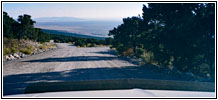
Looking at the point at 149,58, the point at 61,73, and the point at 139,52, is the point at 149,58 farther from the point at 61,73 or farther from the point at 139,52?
the point at 61,73

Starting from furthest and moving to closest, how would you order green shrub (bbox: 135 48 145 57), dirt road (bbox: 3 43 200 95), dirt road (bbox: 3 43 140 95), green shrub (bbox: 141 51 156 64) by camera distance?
green shrub (bbox: 135 48 145 57) < green shrub (bbox: 141 51 156 64) < dirt road (bbox: 3 43 200 95) < dirt road (bbox: 3 43 140 95)

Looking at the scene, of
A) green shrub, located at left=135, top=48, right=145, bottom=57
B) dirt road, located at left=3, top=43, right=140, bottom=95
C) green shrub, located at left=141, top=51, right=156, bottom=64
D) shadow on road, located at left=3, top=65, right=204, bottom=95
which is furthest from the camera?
green shrub, located at left=135, top=48, right=145, bottom=57

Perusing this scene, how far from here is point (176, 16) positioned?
17984 millimetres

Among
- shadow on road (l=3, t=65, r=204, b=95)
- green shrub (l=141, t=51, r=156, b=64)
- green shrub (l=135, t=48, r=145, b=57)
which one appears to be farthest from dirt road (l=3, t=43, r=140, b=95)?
green shrub (l=135, t=48, r=145, b=57)

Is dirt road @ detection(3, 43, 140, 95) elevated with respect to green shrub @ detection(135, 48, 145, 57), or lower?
lower

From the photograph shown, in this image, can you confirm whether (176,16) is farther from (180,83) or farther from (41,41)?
(41,41)

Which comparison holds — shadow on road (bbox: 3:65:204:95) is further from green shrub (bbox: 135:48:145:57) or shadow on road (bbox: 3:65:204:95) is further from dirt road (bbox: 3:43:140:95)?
green shrub (bbox: 135:48:145:57)

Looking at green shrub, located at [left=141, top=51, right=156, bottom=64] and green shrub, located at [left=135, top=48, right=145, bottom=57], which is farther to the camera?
green shrub, located at [left=135, top=48, right=145, bottom=57]

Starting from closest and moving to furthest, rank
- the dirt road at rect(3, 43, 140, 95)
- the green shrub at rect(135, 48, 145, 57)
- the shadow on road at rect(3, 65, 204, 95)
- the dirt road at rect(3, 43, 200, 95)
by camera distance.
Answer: the shadow on road at rect(3, 65, 204, 95) → the dirt road at rect(3, 43, 140, 95) → the dirt road at rect(3, 43, 200, 95) → the green shrub at rect(135, 48, 145, 57)

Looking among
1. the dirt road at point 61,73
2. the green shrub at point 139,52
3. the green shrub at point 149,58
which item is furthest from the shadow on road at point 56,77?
the green shrub at point 139,52

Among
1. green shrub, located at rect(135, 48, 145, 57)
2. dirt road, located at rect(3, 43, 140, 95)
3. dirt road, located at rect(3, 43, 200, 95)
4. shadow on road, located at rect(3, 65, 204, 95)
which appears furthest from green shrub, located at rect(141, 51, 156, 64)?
shadow on road, located at rect(3, 65, 204, 95)

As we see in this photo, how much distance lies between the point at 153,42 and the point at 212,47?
175 inches

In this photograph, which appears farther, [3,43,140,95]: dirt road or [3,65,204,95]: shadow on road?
[3,43,140,95]: dirt road

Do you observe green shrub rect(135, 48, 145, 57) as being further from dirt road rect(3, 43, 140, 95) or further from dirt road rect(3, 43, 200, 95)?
dirt road rect(3, 43, 200, 95)
